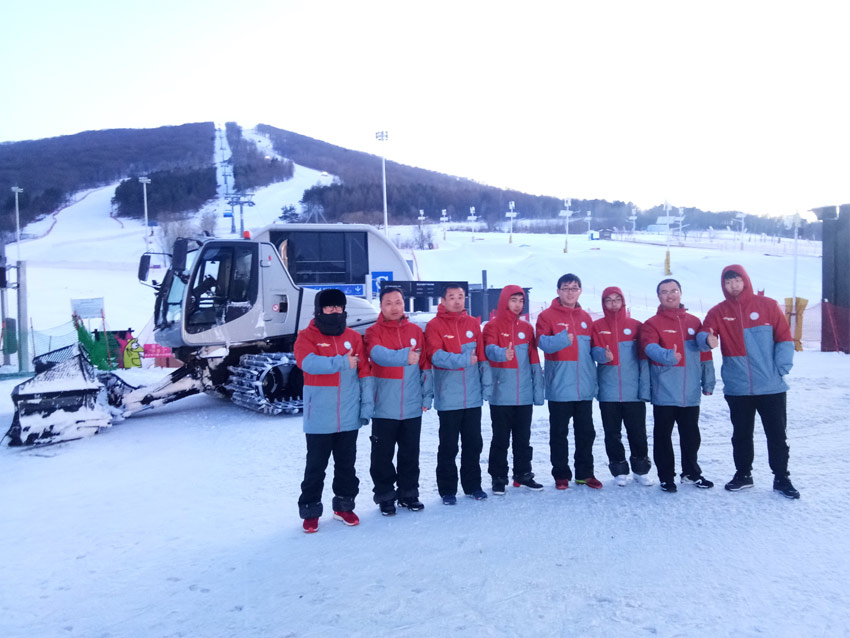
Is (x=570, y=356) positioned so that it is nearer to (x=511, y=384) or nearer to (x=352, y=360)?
(x=511, y=384)

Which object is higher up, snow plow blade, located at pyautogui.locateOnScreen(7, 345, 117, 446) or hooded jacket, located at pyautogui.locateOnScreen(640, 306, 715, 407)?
hooded jacket, located at pyautogui.locateOnScreen(640, 306, 715, 407)

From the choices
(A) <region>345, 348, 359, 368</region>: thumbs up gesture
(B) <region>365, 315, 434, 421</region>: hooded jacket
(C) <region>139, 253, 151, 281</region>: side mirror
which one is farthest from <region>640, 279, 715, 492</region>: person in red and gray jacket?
(C) <region>139, 253, 151, 281</region>: side mirror

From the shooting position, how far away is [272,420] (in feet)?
28.1

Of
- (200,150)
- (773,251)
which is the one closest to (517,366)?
(773,251)

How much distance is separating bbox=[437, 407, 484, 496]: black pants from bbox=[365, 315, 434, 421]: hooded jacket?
285mm

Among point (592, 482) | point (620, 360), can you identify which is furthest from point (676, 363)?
point (592, 482)

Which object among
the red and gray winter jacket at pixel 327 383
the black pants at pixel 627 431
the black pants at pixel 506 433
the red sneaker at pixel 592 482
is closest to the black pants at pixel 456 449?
the black pants at pixel 506 433

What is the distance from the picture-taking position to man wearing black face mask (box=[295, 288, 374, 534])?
4449mm

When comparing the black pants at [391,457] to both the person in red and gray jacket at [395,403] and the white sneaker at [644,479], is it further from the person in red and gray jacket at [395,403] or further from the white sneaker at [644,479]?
the white sneaker at [644,479]

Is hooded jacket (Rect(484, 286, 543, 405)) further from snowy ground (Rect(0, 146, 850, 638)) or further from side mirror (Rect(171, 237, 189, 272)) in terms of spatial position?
side mirror (Rect(171, 237, 189, 272))

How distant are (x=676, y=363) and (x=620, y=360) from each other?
0.41 metres

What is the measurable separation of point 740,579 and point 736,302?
2.29m

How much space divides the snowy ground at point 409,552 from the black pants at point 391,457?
7.2 inches

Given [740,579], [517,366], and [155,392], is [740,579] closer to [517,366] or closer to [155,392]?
[517,366]
